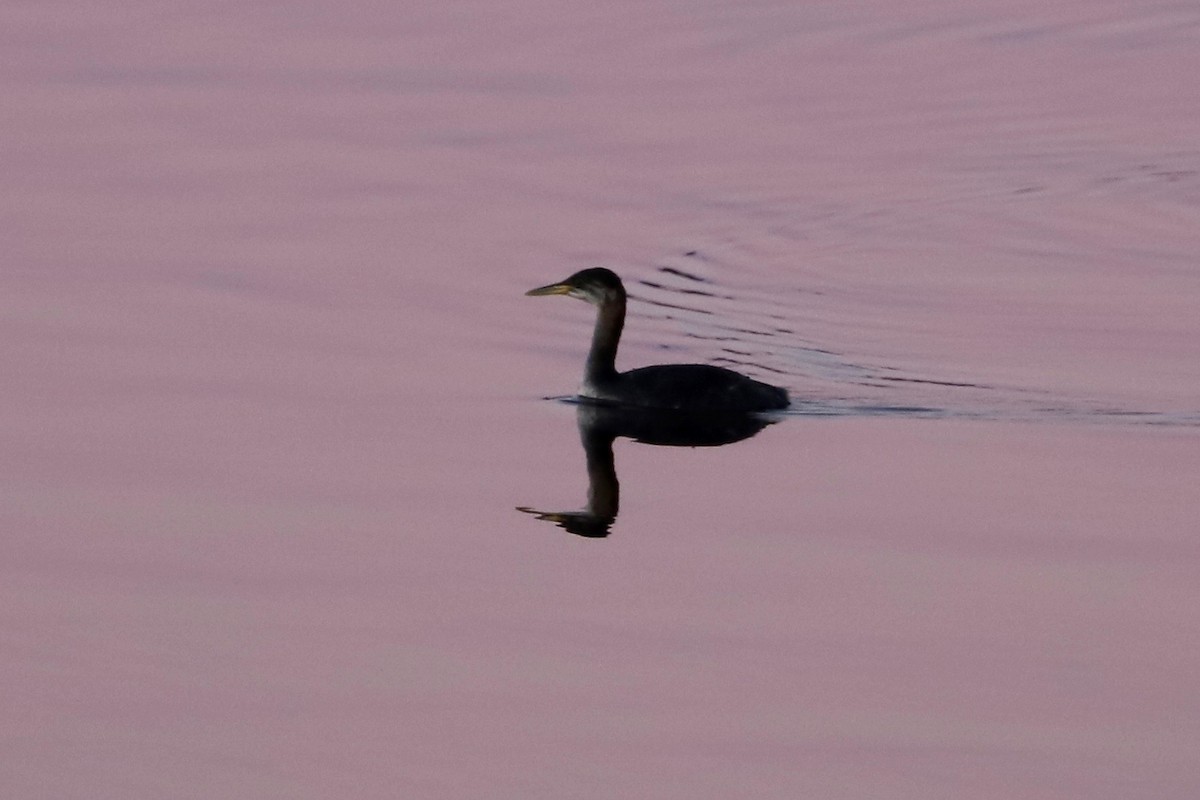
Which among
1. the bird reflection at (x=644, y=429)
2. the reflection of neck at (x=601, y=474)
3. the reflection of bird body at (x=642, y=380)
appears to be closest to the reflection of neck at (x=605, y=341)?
the reflection of bird body at (x=642, y=380)

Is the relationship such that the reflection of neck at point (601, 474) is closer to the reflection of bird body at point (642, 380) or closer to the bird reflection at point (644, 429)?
the bird reflection at point (644, 429)

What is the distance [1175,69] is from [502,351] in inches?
553

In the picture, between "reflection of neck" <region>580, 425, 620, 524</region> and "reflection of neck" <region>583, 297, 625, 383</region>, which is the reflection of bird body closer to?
"reflection of neck" <region>583, 297, 625, 383</region>

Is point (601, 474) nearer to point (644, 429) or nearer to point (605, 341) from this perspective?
point (644, 429)

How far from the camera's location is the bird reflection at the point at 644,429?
53.6ft

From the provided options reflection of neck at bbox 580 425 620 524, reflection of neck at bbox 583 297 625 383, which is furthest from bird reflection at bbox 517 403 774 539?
reflection of neck at bbox 583 297 625 383

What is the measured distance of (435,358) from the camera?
18562mm

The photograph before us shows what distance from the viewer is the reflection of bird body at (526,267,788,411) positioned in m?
17.2

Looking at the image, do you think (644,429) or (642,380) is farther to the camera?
(642,380)

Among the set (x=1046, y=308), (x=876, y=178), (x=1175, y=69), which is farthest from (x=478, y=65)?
(x=1046, y=308)

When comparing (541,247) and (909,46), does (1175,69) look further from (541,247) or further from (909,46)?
(541,247)

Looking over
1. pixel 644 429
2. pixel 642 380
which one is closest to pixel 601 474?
pixel 644 429

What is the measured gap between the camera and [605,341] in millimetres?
17781

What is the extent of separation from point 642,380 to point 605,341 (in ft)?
1.59
